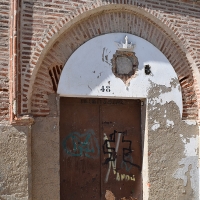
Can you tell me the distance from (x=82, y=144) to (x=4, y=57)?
6.30 ft

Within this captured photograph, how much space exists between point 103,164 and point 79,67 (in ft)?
5.59

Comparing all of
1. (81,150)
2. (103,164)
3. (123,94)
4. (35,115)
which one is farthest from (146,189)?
(35,115)

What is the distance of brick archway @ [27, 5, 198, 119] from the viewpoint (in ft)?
17.4

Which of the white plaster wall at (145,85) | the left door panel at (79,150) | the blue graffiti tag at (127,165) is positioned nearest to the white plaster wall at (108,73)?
the white plaster wall at (145,85)

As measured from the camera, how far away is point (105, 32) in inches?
231

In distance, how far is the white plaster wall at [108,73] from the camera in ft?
18.2

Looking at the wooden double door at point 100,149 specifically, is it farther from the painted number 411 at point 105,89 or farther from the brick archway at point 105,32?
the brick archway at point 105,32

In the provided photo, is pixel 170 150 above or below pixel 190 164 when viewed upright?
above

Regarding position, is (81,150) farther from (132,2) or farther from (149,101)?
(132,2)

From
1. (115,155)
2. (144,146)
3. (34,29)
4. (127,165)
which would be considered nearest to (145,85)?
(144,146)

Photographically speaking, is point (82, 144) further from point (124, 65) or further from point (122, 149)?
point (124, 65)

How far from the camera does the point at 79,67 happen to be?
560 cm

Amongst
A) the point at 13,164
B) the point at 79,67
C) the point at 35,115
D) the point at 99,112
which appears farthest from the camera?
the point at 99,112

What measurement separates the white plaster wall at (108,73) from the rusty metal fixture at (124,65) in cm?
7
